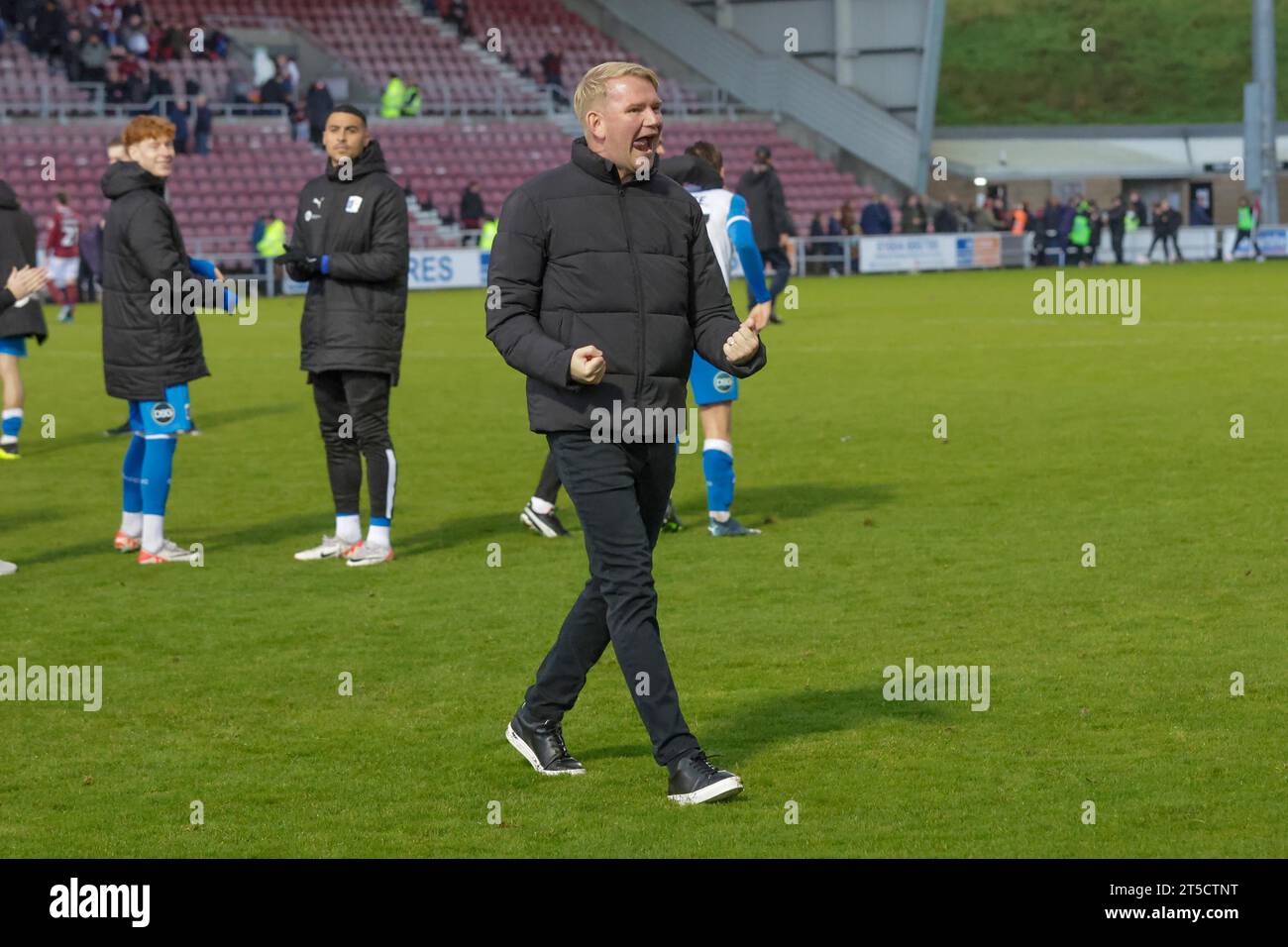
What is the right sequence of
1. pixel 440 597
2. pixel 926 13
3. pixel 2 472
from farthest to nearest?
1. pixel 926 13
2. pixel 2 472
3. pixel 440 597

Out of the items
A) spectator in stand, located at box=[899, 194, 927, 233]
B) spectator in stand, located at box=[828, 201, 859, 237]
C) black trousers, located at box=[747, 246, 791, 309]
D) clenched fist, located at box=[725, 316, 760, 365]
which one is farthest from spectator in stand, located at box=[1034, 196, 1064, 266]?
clenched fist, located at box=[725, 316, 760, 365]

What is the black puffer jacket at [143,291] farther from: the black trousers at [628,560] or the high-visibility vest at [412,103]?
the high-visibility vest at [412,103]

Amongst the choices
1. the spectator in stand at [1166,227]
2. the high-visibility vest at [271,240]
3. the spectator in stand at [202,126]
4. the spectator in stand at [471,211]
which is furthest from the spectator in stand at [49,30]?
the spectator in stand at [1166,227]

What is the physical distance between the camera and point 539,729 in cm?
649

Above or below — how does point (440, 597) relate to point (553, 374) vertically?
below

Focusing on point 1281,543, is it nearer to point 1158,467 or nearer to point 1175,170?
point 1158,467

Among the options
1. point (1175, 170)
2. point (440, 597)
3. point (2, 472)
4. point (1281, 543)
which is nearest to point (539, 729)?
point (440, 597)

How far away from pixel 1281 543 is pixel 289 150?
3670 centimetres

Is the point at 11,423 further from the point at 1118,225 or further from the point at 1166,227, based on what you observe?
the point at 1166,227

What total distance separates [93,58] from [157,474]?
3594 centimetres

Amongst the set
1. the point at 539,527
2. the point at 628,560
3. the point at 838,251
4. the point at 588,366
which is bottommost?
the point at 539,527

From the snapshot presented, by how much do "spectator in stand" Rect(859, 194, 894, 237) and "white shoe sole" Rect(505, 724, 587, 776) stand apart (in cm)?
4008

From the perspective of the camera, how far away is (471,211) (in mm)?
43031

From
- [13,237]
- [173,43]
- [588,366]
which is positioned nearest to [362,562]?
[13,237]
